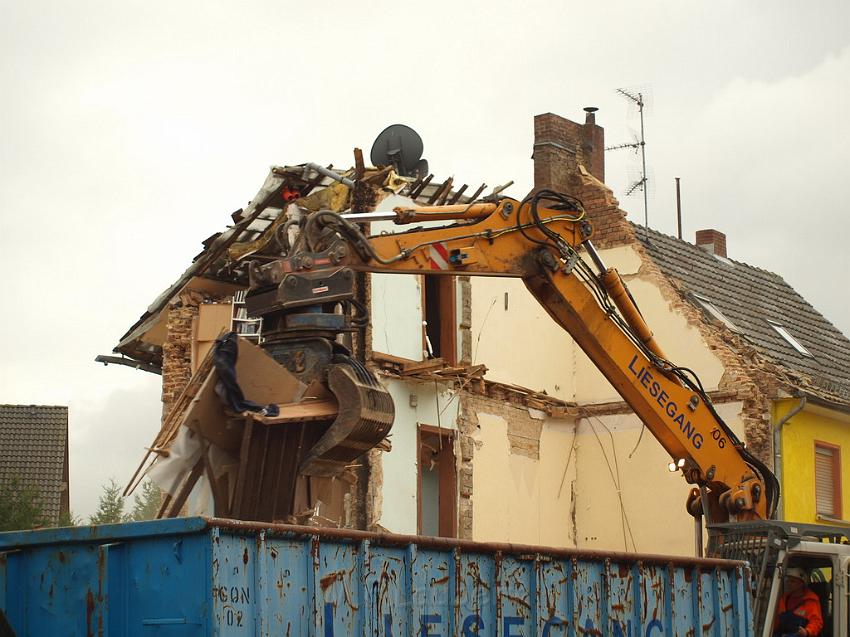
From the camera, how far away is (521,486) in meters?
22.8

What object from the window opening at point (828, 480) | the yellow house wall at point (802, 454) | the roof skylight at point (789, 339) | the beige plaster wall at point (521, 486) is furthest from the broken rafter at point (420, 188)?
the roof skylight at point (789, 339)

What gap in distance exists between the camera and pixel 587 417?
24.3m

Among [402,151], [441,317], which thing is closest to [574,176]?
[402,151]

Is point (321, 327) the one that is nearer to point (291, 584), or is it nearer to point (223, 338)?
point (223, 338)

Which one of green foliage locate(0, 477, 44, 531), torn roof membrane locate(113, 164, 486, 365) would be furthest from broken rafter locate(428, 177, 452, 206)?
green foliage locate(0, 477, 44, 531)

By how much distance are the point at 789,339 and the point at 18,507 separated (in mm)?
15384

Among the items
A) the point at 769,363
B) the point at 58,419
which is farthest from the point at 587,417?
the point at 58,419

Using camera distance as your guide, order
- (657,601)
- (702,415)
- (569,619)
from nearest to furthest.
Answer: (569,619)
(657,601)
(702,415)

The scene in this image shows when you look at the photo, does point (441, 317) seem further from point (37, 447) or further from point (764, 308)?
point (37, 447)

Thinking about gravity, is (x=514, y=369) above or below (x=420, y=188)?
below

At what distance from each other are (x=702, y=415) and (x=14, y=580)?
27.2ft

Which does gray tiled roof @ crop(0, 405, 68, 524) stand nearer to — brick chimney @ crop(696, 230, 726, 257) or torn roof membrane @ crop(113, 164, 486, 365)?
torn roof membrane @ crop(113, 164, 486, 365)

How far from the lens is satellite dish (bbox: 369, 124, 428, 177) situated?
874 inches

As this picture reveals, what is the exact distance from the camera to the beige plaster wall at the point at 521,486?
71.5ft
